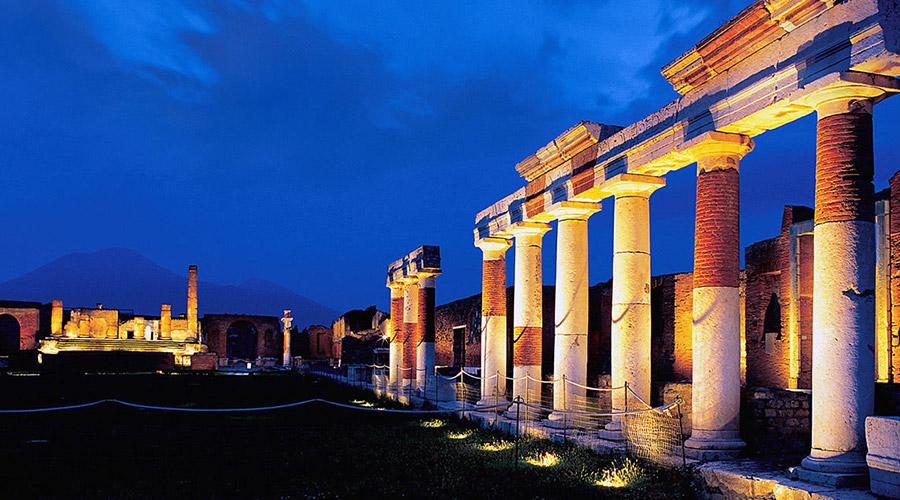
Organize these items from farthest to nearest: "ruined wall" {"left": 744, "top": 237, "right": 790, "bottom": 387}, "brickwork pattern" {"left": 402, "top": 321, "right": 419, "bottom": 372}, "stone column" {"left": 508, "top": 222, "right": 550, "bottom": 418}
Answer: "brickwork pattern" {"left": 402, "top": 321, "right": 419, "bottom": 372}
"ruined wall" {"left": 744, "top": 237, "right": 790, "bottom": 387}
"stone column" {"left": 508, "top": 222, "right": 550, "bottom": 418}

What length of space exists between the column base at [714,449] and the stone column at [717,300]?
2 centimetres

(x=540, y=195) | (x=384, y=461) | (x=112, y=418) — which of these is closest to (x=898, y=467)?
(x=384, y=461)

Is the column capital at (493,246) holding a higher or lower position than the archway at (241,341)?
higher

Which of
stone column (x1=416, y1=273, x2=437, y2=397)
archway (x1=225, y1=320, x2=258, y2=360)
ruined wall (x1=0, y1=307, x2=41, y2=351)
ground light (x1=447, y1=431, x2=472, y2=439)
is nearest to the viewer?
ground light (x1=447, y1=431, x2=472, y2=439)

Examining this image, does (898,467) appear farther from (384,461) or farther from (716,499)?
(384,461)

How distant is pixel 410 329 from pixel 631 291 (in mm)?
12532

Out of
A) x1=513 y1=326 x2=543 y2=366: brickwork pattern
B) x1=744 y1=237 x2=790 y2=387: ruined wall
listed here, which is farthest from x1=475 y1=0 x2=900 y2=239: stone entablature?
x1=744 y1=237 x2=790 y2=387: ruined wall

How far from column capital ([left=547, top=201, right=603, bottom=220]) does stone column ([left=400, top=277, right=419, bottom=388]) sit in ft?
33.0

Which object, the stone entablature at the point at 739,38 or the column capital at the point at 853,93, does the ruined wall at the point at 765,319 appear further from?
the column capital at the point at 853,93

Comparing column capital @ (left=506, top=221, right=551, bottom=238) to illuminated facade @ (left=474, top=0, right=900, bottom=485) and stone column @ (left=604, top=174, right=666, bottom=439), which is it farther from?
stone column @ (left=604, top=174, right=666, bottom=439)

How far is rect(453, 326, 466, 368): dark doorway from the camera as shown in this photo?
110 feet

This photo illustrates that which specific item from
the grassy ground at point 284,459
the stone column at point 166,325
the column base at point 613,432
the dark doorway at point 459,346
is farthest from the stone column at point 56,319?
the column base at point 613,432

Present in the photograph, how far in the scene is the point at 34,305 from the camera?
180ft

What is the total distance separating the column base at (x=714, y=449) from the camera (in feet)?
29.5
